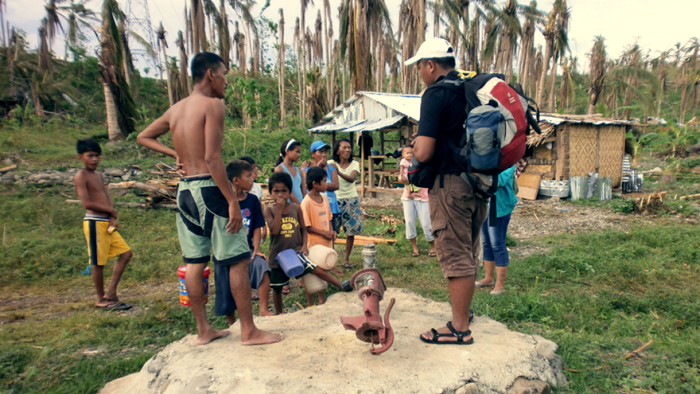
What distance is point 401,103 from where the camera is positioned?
545 inches

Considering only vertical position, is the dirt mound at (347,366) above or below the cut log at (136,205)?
below

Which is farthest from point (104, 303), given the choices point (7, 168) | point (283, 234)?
point (7, 168)

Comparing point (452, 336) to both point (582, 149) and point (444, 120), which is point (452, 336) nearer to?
point (444, 120)

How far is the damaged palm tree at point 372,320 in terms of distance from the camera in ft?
8.14

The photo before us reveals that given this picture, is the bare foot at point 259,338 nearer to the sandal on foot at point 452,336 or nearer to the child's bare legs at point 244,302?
the child's bare legs at point 244,302

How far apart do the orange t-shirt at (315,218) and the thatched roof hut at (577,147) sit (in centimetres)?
954

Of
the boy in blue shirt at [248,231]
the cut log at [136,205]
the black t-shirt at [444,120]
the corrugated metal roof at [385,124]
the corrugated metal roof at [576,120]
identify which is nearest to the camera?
the black t-shirt at [444,120]

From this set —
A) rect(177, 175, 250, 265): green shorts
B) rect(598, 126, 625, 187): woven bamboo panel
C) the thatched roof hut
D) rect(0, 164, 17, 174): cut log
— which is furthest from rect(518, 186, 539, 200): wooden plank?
rect(0, 164, 17, 174): cut log

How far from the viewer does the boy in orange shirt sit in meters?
4.53

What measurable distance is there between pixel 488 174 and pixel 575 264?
373cm

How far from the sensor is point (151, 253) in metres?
6.81

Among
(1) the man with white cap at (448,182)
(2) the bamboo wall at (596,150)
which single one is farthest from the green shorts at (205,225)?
(2) the bamboo wall at (596,150)

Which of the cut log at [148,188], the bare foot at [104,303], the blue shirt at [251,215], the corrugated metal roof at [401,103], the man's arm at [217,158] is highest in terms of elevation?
the corrugated metal roof at [401,103]

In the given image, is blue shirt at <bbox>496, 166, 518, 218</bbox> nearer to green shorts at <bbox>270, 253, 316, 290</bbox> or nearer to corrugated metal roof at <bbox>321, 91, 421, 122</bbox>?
green shorts at <bbox>270, 253, 316, 290</bbox>
